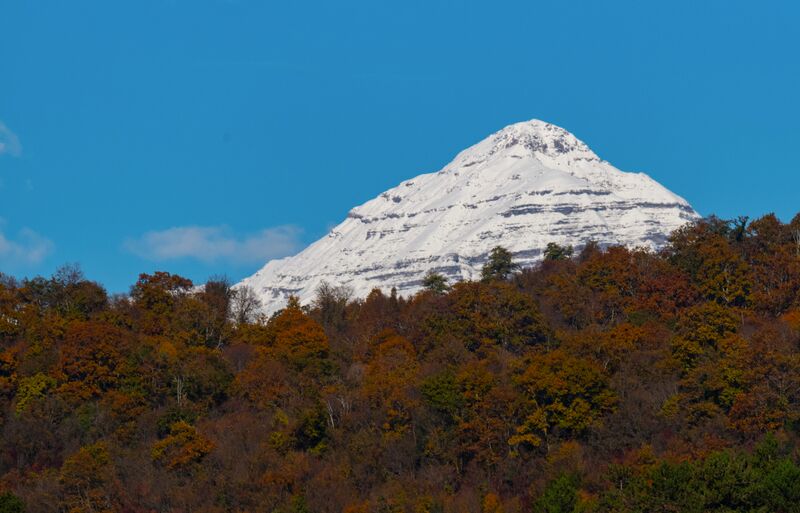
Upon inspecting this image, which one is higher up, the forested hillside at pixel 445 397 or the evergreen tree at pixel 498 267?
the evergreen tree at pixel 498 267

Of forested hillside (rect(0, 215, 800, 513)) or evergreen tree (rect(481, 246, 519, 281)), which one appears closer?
forested hillside (rect(0, 215, 800, 513))

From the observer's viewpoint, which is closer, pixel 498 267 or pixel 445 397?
pixel 445 397

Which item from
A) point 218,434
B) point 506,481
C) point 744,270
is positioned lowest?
point 506,481

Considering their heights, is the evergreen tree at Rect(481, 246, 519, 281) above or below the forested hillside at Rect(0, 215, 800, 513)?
above

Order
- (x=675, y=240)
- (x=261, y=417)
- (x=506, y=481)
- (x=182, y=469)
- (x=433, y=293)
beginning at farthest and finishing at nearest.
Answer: (x=433, y=293), (x=675, y=240), (x=261, y=417), (x=182, y=469), (x=506, y=481)

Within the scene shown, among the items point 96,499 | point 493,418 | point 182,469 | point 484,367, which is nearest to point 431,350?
point 484,367

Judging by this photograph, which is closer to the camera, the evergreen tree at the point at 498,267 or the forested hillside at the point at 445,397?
the forested hillside at the point at 445,397

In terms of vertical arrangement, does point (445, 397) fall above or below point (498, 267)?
below

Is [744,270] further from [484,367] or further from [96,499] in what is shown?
[96,499]
